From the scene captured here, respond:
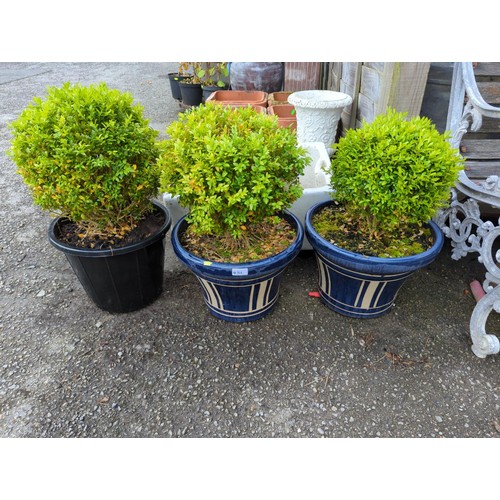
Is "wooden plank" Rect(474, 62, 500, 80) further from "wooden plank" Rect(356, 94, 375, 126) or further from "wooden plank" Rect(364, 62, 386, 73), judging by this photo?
"wooden plank" Rect(356, 94, 375, 126)

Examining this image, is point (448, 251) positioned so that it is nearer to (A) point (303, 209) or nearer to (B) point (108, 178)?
(A) point (303, 209)

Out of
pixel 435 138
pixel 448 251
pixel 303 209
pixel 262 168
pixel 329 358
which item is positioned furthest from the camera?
pixel 448 251

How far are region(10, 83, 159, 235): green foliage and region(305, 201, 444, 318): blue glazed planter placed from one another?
1138 millimetres

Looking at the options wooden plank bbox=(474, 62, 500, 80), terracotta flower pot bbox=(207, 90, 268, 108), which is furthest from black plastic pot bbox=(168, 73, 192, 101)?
wooden plank bbox=(474, 62, 500, 80)

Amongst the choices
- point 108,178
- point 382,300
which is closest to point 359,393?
point 382,300

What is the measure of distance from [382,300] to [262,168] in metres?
1.16

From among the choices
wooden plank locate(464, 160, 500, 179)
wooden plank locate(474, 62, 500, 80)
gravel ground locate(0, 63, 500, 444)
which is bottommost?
gravel ground locate(0, 63, 500, 444)

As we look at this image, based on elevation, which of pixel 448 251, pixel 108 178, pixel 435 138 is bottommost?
pixel 448 251

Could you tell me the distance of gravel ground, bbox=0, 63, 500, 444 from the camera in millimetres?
1793

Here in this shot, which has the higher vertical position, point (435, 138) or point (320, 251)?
point (435, 138)

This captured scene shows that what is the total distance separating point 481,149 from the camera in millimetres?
2467

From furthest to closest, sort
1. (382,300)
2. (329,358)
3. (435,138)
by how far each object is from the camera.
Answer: (382,300)
(329,358)
(435,138)

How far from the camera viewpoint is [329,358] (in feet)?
6.86

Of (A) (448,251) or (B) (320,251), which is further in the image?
(A) (448,251)
